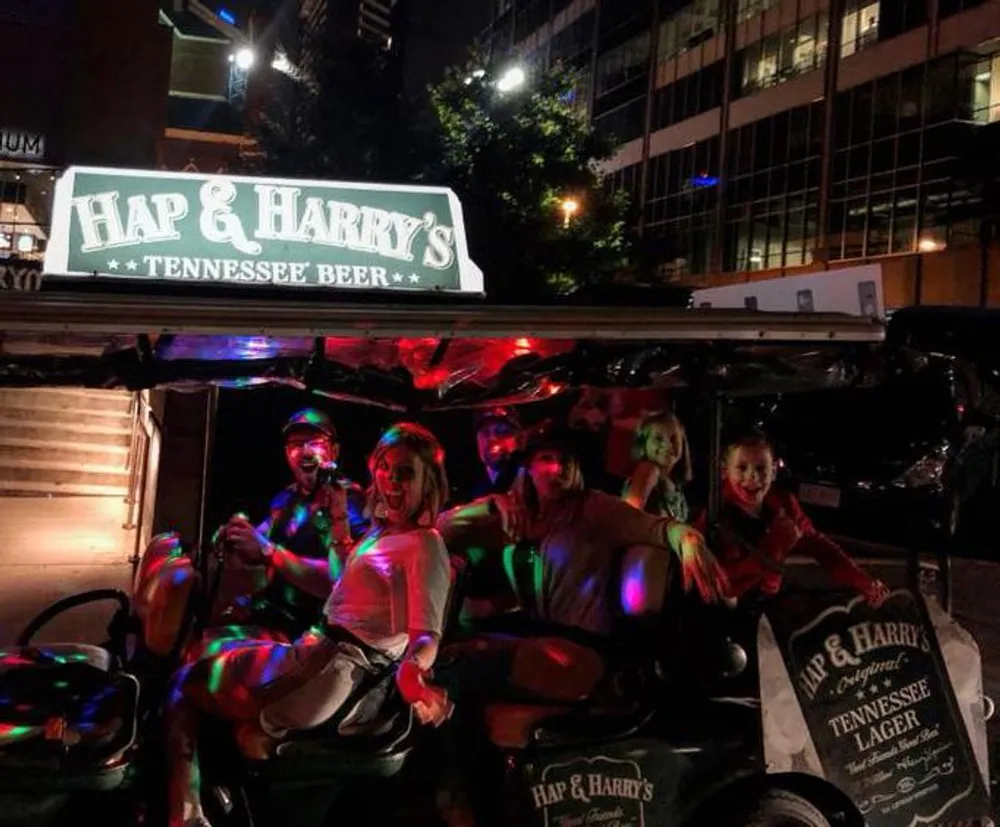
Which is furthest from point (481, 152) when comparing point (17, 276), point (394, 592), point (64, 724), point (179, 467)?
point (64, 724)

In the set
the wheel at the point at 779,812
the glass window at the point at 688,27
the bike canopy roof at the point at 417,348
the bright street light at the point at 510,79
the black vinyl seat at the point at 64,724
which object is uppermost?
the glass window at the point at 688,27

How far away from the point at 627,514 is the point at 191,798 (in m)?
2.04

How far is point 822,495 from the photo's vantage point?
510 cm

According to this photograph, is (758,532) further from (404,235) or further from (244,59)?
(244,59)

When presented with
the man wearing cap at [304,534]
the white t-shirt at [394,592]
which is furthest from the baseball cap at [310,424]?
the white t-shirt at [394,592]

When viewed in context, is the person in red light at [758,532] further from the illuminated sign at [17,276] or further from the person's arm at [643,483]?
the illuminated sign at [17,276]

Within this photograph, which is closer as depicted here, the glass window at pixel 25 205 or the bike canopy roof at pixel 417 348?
the bike canopy roof at pixel 417 348

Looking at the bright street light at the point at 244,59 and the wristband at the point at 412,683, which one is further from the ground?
the bright street light at the point at 244,59

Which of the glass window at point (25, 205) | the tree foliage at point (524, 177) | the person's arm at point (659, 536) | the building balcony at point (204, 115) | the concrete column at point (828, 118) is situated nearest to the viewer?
the person's arm at point (659, 536)

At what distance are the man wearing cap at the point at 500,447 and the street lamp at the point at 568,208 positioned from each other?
631 inches

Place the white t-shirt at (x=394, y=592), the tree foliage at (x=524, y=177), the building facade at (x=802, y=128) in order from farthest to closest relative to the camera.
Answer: the building facade at (x=802, y=128), the tree foliage at (x=524, y=177), the white t-shirt at (x=394, y=592)

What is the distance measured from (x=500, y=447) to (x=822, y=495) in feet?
5.70

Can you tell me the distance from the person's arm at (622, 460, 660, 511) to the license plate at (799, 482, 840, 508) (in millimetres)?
880

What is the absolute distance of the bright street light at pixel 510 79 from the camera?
802 inches
